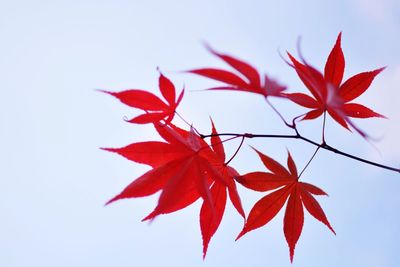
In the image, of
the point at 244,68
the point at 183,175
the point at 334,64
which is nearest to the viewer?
the point at 244,68

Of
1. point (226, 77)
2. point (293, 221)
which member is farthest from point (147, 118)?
point (293, 221)

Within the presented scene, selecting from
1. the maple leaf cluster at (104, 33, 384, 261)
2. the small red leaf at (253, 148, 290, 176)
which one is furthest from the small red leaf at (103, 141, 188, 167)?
the small red leaf at (253, 148, 290, 176)

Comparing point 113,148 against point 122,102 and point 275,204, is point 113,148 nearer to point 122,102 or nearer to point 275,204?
point 122,102

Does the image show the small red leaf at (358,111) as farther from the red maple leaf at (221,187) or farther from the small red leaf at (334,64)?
the red maple leaf at (221,187)

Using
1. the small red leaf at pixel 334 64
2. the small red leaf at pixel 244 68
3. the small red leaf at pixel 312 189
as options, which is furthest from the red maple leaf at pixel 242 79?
the small red leaf at pixel 312 189

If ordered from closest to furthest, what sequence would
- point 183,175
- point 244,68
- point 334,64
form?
point 244,68 → point 183,175 → point 334,64

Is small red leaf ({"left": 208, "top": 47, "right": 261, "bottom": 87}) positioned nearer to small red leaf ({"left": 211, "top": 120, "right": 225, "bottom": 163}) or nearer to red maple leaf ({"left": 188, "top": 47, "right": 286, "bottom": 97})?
Answer: red maple leaf ({"left": 188, "top": 47, "right": 286, "bottom": 97})

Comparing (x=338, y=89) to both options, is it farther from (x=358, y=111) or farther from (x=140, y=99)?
(x=140, y=99)
